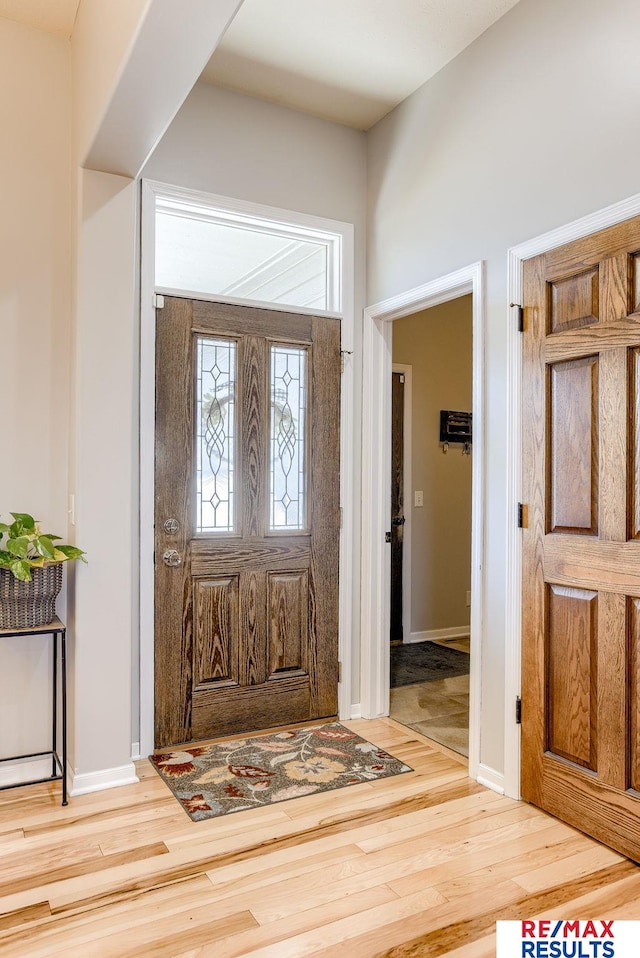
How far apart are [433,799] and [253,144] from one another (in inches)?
117

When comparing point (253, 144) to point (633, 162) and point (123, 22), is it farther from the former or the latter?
point (633, 162)

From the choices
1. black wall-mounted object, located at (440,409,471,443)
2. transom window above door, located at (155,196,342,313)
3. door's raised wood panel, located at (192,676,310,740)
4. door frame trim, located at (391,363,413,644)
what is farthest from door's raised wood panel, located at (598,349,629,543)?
black wall-mounted object, located at (440,409,471,443)

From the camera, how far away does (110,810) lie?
8.13 feet

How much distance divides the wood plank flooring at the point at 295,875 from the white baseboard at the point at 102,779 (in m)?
0.04

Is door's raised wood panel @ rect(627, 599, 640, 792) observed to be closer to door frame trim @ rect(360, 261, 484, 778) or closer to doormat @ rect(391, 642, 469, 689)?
door frame trim @ rect(360, 261, 484, 778)

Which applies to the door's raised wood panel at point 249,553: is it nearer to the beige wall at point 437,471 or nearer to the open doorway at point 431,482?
the open doorway at point 431,482

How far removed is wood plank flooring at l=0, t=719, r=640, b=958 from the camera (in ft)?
5.85

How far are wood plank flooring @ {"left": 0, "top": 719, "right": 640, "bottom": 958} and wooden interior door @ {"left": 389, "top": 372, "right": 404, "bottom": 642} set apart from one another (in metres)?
2.41

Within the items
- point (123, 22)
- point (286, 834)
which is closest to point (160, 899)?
point (286, 834)

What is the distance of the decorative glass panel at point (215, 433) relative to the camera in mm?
3127

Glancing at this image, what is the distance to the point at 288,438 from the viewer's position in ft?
10.9

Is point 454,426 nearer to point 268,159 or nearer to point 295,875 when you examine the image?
point 268,159

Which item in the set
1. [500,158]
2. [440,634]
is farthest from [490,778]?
[440,634]

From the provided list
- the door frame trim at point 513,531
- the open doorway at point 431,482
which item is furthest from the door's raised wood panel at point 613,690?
the open doorway at point 431,482
